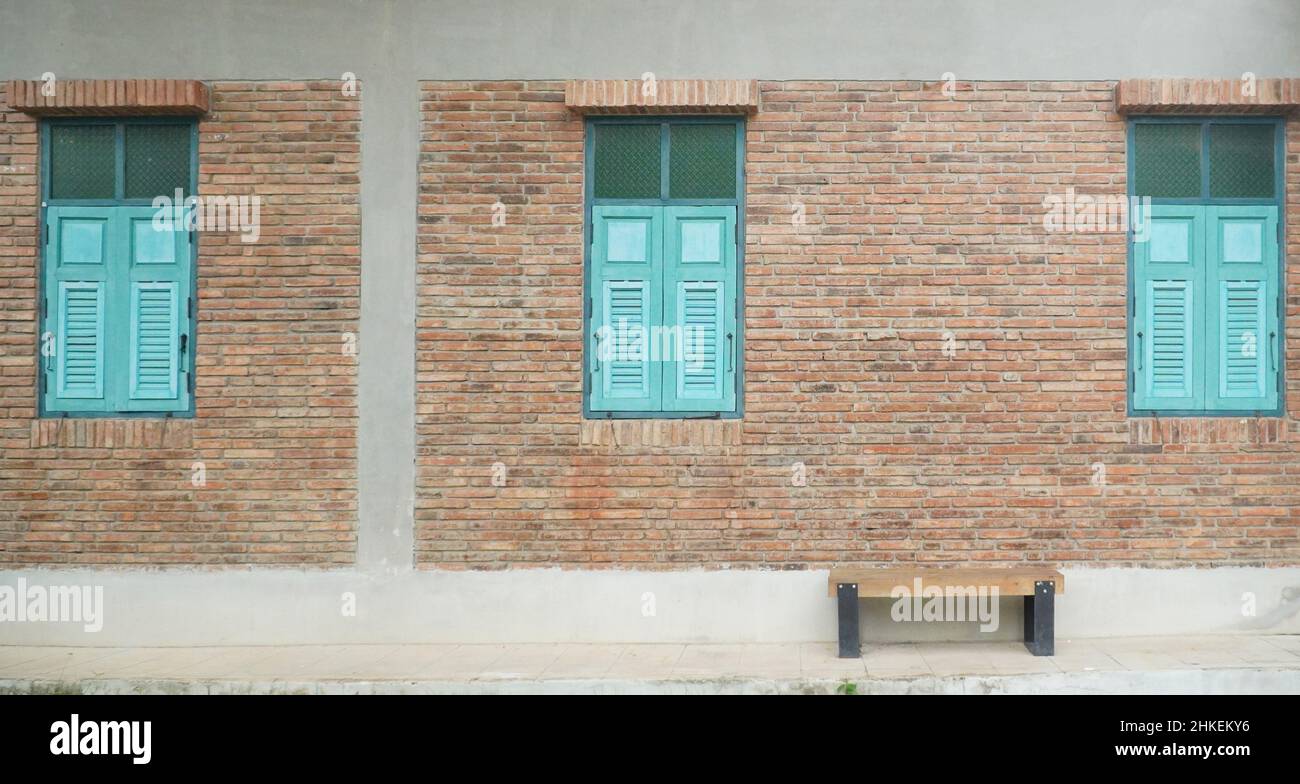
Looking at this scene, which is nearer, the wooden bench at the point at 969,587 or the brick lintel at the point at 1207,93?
the wooden bench at the point at 969,587

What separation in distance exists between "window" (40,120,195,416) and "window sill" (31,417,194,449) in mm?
127

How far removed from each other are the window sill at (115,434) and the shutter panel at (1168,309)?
269 inches

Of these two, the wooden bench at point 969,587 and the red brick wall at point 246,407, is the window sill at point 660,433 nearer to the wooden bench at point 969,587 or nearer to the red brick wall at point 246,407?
the wooden bench at point 969,587

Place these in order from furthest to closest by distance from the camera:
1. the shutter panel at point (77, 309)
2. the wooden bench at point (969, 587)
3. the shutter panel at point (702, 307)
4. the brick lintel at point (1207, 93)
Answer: the shutter panel at point (77, 309) → the shutter panel at point (702, 307) → the brick lintel at point (1207, 93) → the wooden bench at point (969, 587)

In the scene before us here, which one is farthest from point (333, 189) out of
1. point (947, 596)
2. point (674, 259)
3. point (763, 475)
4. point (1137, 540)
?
point (1137, 540)

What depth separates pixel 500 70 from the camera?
827 cm

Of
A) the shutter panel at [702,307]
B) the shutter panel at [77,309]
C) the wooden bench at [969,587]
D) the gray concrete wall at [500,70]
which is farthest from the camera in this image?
the shutter panel at [77,309]

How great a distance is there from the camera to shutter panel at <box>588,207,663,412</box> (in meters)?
8.28

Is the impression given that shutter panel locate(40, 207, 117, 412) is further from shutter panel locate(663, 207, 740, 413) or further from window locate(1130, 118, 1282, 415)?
window locate(1130, 118, 1282, 415)

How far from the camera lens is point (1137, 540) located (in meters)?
8.12

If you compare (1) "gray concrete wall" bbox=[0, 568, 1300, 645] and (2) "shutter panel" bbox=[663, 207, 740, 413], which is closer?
(1) "gray concrete wall" bbox=[0, 568, 1300, 645]

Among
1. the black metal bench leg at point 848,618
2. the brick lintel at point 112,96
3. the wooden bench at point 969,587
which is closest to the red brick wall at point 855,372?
the wooden bench at point 969,587

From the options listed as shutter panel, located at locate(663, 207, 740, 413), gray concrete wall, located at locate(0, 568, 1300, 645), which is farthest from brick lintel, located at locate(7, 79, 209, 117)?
shutter panel, located at locate(663, 207, 740, 413)

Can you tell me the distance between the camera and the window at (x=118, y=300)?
328 inches
